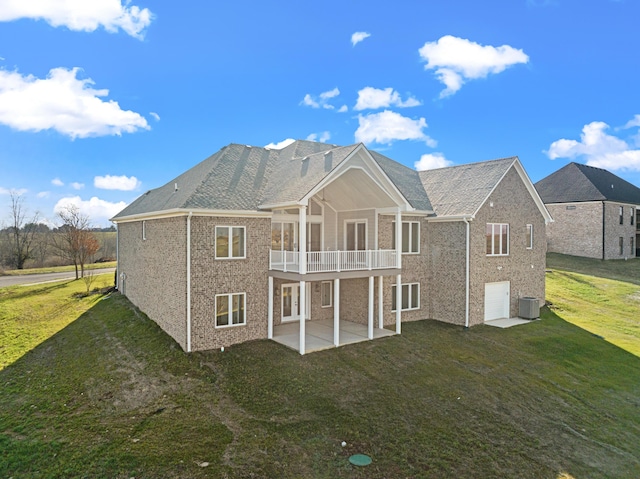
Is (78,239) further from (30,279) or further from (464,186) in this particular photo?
(464,186)

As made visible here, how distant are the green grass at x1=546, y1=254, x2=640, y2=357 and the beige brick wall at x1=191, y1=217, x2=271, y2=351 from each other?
56.2ft

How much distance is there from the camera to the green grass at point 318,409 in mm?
9180

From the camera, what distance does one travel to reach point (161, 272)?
693 inches

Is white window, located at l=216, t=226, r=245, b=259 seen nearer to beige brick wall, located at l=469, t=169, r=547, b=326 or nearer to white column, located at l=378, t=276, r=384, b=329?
white column, located at l=378, t=276, r=384, b=329

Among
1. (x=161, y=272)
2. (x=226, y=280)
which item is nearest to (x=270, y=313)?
(x=226, y=280)

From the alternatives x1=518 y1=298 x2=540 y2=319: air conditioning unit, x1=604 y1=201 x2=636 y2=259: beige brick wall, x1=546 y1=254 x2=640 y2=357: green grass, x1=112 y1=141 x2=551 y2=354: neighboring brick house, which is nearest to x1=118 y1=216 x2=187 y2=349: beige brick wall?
x1=112 y1=141 x2=551 y2=354: neighboring brick house

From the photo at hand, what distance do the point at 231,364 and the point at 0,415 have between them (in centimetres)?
669

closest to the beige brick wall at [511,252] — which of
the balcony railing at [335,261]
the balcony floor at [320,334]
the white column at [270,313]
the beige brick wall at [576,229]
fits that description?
the balcony railing at [335,261]

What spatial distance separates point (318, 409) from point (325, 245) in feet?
32.6

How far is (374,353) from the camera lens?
1620cm

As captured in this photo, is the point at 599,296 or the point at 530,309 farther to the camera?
A: the point at 599,296

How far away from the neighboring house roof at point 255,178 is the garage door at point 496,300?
18.6 ft

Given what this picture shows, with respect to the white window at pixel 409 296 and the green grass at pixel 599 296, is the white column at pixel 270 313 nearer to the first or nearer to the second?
the white window at pixel 409 296

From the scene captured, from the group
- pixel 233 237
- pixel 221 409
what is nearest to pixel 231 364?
pixel 221 409
